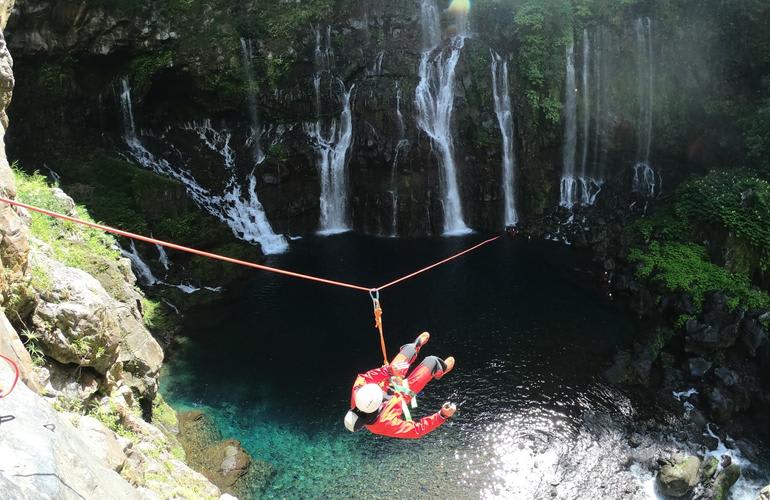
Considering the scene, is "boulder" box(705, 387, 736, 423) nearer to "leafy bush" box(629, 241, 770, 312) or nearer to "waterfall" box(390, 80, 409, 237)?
"leafy bush" box(629, 241, 770, 312)

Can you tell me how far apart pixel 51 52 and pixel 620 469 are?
2248 centimetres

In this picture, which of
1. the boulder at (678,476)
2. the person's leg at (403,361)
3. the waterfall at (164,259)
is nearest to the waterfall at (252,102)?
the waterfall at (164,259)

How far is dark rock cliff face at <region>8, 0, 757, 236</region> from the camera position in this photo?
2070cm

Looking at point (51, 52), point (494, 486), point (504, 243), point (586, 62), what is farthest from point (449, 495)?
point (51, 52)

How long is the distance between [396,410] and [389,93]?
17397mm

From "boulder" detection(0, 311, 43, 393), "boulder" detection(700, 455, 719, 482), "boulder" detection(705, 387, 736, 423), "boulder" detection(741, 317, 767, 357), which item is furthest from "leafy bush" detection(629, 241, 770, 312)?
"boulder" detection(0, 311, 43, 393)

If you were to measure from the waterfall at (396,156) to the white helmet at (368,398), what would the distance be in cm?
1690

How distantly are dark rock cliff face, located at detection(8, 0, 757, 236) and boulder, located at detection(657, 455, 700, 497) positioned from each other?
42.2 feet

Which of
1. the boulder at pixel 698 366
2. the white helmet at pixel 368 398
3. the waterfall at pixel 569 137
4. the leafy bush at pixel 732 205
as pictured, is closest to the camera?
the white helmet at pixel 368 398

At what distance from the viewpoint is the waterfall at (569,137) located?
870 inches

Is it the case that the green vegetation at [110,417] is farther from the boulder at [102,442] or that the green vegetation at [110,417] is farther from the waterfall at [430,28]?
the waterfall at [430,28]

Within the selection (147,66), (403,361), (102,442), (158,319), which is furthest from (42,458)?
(147,66)

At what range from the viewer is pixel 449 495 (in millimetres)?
9875

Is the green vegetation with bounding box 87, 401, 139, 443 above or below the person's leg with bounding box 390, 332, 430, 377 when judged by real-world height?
below
